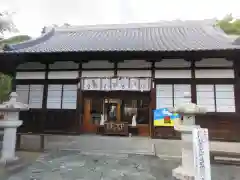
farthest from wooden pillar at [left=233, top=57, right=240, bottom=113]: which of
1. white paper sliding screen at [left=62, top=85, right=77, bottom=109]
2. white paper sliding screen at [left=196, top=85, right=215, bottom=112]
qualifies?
white paper sliding screen at [left=62, top=85, right=77, bottom=109]

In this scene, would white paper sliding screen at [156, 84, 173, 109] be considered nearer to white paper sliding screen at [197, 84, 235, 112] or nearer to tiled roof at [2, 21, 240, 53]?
white paper sliding screen at [197, 84, 235, 112]

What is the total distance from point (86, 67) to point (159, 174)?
5.67 m

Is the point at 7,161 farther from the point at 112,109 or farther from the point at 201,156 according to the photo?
the point at 112,109

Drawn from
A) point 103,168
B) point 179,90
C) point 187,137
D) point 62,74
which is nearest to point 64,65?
point 62,74

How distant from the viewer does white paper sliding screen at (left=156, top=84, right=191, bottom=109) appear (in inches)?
343

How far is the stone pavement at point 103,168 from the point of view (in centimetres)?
576

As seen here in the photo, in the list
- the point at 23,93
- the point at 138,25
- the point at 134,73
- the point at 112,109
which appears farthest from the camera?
the point at 112,109

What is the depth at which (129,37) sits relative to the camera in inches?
459

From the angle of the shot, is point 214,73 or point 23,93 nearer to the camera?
point 214,73

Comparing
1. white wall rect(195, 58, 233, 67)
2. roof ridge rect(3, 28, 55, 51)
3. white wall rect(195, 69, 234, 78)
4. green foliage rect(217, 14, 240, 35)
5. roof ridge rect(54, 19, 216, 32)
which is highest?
green foliage rect(217, 14, 240, 35)

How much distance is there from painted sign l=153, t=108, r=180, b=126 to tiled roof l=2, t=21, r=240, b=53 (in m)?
2.84

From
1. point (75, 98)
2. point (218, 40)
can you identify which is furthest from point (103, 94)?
point (218, 40)

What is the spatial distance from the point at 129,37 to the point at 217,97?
583 cm

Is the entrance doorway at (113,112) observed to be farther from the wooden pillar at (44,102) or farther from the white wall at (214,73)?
the white wall at (214,73)
